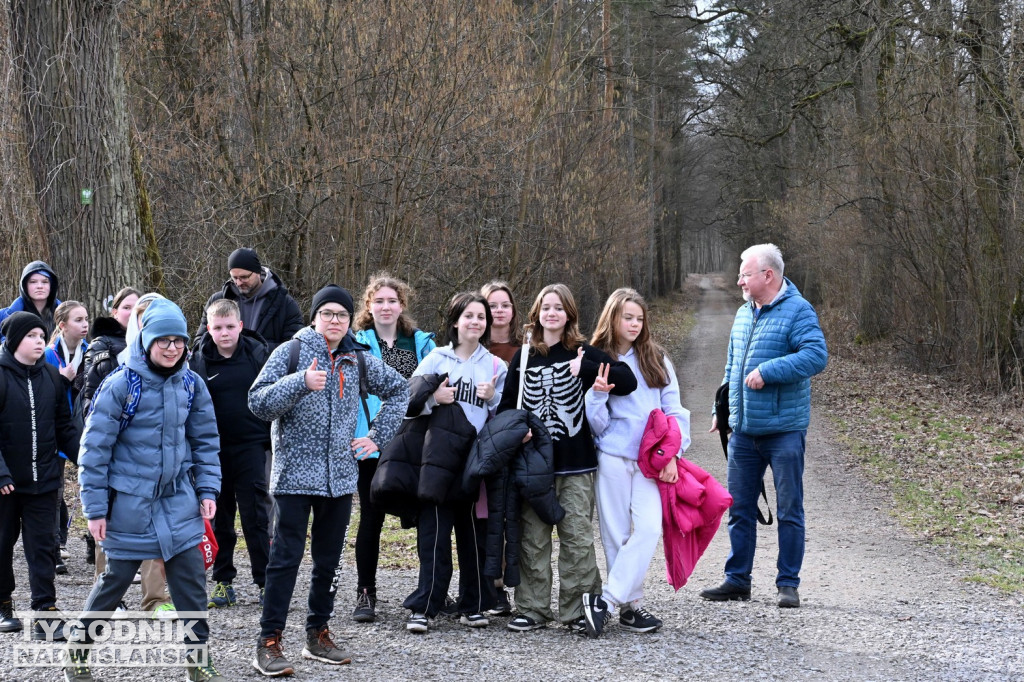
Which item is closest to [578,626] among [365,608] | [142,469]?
[365,608]

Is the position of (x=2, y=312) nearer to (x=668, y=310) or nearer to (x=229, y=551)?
(x=229, y=551)

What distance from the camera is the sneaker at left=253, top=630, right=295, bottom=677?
474 centimetres

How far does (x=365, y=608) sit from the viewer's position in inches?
231

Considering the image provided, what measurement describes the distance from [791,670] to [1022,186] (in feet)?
39.6

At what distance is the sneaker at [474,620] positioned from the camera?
5730 millimetres

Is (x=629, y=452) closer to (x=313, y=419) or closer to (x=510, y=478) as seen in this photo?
(x=510, y=478)

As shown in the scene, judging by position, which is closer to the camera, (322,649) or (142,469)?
(142,469)

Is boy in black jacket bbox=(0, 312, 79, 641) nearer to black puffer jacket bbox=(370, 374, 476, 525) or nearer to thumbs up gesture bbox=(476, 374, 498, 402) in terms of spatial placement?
black puffer jacket bbox=(370, 374, 476, 525)

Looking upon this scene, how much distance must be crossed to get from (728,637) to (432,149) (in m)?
8.19

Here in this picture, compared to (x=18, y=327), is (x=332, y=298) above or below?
above

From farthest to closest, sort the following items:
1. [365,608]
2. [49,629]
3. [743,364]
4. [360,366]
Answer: [743,364]
[365,608]
[49,629]
[360,366]

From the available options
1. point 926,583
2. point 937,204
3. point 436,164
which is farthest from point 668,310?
point 926,583

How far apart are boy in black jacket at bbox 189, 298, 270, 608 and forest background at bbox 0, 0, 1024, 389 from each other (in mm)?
4184

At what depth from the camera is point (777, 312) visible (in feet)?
21.3
